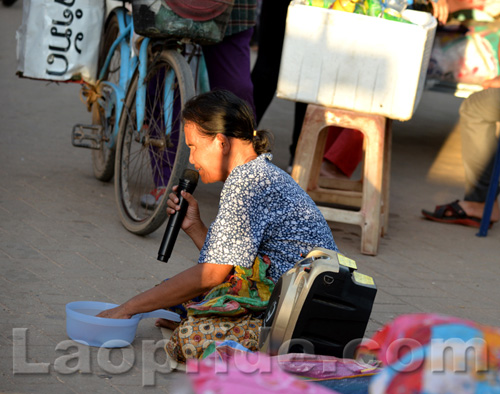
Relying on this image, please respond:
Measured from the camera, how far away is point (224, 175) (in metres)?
2.57

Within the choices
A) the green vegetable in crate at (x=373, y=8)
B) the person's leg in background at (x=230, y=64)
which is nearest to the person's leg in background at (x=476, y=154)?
the green vegetable in crate at (x=373, y=8)

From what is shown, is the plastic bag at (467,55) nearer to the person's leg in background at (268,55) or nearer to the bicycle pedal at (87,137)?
the person's leg in background at (268,55)

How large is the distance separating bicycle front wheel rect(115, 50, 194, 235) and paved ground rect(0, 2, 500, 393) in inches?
5.3

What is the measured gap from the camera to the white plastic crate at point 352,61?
3.68 metres

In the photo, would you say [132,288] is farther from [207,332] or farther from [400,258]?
[400,258]

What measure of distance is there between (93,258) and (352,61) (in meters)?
1.56

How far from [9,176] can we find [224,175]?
2.18 m

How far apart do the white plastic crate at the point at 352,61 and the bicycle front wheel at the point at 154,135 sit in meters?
0.57

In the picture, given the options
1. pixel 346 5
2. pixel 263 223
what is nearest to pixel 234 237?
pixel 263 223

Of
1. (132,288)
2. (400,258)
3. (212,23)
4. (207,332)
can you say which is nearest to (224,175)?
(207,332)

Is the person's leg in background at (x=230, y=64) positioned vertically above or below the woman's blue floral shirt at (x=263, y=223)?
above

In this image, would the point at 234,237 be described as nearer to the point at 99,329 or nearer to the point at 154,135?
the point at 99,329

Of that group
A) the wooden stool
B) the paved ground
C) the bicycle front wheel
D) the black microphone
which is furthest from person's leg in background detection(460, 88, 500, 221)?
the black microphone

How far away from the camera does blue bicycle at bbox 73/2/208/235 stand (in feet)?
11.7
